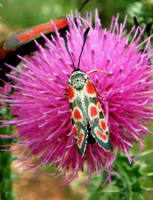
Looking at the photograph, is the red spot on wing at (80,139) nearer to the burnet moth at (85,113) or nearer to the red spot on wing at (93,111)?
the burnet moth at (85,113)

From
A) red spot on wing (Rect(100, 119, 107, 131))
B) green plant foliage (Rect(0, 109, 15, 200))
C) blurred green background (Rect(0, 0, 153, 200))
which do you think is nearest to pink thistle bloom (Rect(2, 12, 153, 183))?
red spot on wing (Rect(100, 119, 107, 131))

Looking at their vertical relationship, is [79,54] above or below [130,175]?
above

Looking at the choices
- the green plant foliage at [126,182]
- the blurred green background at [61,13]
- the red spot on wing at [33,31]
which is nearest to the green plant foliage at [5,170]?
the blurred green background at [61,13]

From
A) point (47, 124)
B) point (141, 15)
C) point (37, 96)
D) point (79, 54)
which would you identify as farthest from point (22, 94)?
point (141, 15)

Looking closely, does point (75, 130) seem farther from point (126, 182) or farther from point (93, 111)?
point (126, 182)

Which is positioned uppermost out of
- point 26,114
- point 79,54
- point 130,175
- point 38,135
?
point 79,54

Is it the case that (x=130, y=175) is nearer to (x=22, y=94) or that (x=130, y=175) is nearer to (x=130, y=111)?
(x=130, y=111)
